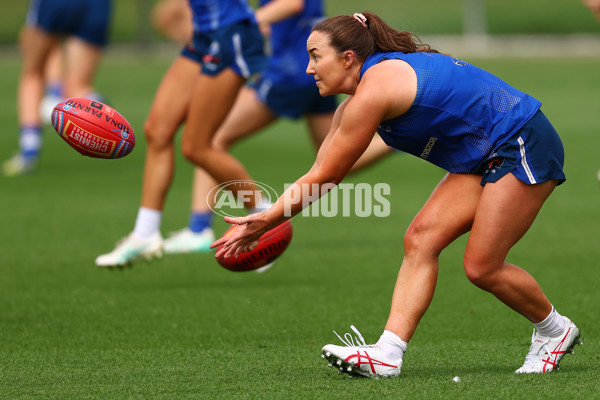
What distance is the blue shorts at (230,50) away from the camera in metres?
6.53

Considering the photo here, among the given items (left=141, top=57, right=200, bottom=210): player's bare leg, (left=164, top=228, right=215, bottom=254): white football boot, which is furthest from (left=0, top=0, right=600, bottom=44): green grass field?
(left=141, top=57, right=200, bottom=210): player's bare leg

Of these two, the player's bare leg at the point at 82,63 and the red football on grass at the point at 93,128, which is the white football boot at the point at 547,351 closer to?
the red football on grass at the point at 93,128

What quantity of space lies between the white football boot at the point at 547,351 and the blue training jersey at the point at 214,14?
313cm

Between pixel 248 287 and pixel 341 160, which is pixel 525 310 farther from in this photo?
pixel 248 287

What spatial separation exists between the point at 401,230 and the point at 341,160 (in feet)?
14.1

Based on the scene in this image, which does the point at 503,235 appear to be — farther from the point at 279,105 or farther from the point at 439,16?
the point at 439,16

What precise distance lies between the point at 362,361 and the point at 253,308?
5.48 ft

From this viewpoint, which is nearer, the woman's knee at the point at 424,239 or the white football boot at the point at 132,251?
the woman's knee at the point at 424,239

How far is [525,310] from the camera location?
14.5 ft

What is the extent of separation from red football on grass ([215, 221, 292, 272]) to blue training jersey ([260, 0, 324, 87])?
2784mm

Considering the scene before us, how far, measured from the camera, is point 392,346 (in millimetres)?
4262

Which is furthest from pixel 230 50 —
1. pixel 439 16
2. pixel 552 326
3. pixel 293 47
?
pixel 439 16

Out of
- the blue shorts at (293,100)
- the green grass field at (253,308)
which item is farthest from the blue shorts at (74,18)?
the blue shorts at (293,100)

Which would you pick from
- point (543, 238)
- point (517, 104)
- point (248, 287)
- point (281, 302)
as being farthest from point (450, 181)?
point (543, 238)
